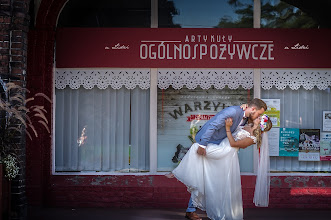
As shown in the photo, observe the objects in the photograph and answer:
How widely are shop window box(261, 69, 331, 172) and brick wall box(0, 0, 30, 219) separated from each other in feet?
13.5

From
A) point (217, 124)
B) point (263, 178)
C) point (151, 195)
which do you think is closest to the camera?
point (217, 124)

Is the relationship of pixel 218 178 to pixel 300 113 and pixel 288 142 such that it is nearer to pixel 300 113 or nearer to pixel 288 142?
pixel 288 142

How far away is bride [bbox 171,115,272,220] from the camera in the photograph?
6.94m

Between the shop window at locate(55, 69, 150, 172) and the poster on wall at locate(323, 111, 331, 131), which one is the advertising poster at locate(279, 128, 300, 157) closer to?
the poster on wall at locate(323, 111, 331, 131)

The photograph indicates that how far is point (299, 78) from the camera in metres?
8.77

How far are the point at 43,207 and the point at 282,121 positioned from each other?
171 inches

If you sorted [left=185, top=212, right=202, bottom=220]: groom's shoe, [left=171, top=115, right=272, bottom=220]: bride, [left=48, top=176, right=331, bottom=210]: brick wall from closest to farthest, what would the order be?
[left=171, top=115, right=272, bottom=220]: bride
[left=185, top=212, right=202, bottom=220]: groom's shoe
[left=48, top=176, right=331, bottom=210]: brick wall

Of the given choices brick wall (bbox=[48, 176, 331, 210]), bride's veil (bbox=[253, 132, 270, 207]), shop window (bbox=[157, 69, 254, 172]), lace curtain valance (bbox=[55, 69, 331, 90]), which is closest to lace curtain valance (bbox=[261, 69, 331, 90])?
lace curtain valance (bbox=[55, 69, 331, 90])

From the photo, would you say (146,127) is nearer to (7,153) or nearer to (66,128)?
(66,128)

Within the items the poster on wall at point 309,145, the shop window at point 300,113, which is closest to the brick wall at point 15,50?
the shop window at point 300,113

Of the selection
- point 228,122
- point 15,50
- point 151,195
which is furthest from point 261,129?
point 15,50

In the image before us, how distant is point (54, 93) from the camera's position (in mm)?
8773

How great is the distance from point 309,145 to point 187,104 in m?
2.25

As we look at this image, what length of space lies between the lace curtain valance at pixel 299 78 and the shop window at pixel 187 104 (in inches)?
18.1
